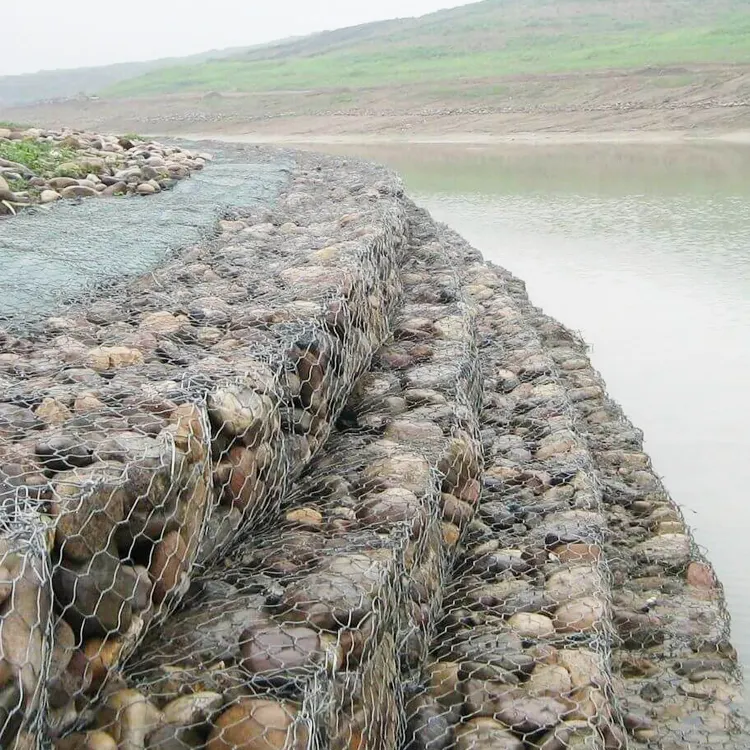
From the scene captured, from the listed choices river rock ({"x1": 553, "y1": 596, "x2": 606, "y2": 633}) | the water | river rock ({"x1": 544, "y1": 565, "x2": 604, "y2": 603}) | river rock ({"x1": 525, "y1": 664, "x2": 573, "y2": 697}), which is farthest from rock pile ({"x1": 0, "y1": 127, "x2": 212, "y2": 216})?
river rock ({"x1": 525, "y1": 664, "x2": 573, "y2": 697})

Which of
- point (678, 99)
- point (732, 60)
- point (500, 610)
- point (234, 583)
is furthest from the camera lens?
point (732, 60)

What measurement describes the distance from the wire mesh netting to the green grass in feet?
8.18

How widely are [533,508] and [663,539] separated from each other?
72cm

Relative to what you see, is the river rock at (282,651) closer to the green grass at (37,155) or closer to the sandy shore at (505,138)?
the green grass at (37,155)

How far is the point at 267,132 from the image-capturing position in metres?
32.9

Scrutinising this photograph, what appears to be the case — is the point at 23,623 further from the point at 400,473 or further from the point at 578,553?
the point at 578,553

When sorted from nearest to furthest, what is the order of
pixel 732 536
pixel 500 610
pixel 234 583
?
pixel 234 583, pixel 500 610, pixel 732 536

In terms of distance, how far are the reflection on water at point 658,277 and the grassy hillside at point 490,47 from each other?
15.6 metres

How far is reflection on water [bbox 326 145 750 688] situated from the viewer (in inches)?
217

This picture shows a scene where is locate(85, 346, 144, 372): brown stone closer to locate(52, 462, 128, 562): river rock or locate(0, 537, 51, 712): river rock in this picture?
locate(52, 462, 128, 562): river rock

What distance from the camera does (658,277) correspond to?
395 inches

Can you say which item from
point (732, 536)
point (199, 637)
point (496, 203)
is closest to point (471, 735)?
point (199, 637)

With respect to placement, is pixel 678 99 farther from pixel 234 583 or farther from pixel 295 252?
pixel 234 583

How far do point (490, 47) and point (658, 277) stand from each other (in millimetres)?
42743
